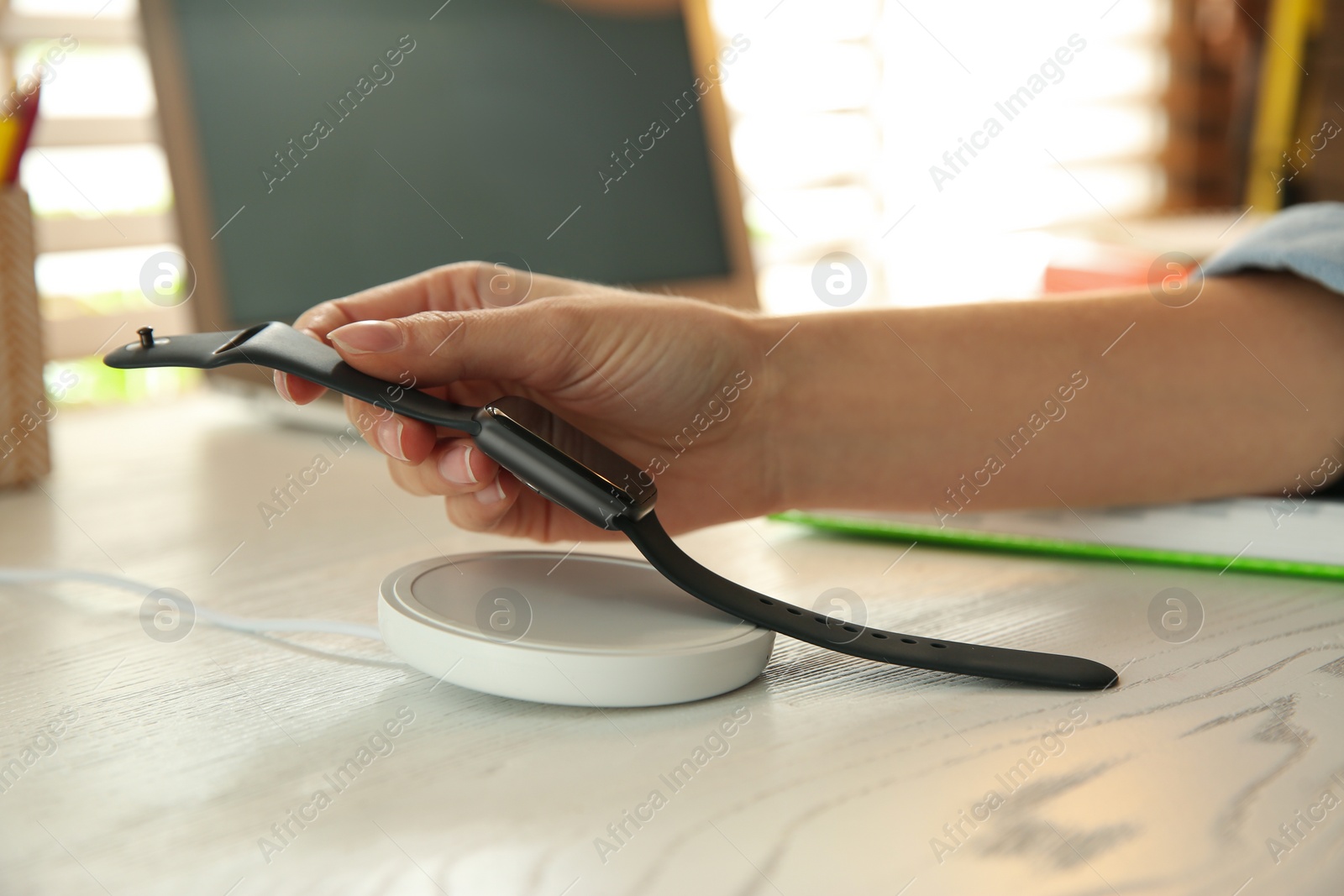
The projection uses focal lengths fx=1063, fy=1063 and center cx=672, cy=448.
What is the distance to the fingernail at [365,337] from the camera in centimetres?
48

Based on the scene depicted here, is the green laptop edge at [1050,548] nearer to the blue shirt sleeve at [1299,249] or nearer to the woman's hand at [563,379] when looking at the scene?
the woman's hand at [563,379]

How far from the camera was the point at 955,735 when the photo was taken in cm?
38

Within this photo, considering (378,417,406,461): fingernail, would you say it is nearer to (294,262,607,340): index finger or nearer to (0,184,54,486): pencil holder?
(294,262,607,340): index finger

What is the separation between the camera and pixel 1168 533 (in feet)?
1.93

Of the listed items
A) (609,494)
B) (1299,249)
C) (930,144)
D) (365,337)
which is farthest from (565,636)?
(930,144)

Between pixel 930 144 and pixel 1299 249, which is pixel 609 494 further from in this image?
pixel 930 144

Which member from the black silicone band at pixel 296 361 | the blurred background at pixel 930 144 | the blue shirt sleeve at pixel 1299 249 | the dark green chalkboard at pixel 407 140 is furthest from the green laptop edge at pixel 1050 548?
the dark green chalkboard at pixel 407 140

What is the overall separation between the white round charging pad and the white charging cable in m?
0.04

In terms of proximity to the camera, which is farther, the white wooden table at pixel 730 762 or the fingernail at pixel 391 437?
the fingernail at pixel 391 437

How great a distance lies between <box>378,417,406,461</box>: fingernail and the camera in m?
0.57

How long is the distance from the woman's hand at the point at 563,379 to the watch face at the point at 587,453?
0.08 feet

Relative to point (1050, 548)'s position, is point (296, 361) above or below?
below

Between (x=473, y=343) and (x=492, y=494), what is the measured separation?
0.32ft

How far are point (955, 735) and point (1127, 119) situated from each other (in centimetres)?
344
